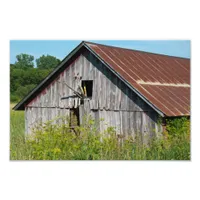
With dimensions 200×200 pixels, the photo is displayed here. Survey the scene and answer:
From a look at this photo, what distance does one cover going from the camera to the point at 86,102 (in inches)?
413

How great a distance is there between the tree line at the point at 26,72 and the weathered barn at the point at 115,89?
0.70 ft

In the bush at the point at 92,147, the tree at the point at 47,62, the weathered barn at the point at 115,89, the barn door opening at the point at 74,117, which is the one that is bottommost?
the bush at the point at 92,147

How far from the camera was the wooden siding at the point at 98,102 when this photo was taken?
31.9 ft

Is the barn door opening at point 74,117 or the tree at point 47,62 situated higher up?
the tree at point 47,62

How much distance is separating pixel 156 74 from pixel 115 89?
2.91 feet

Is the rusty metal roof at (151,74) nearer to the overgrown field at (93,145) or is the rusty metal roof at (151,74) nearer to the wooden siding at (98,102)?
the wooden siding at (98,102)

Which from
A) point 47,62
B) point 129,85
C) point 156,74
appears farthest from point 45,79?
point 156,74

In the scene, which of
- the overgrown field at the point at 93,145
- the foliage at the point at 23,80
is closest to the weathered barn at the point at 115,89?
the foliage at the point at 23,80

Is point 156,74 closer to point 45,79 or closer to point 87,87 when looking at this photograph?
point 87,87

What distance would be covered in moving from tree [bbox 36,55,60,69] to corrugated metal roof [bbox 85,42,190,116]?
756 mm
